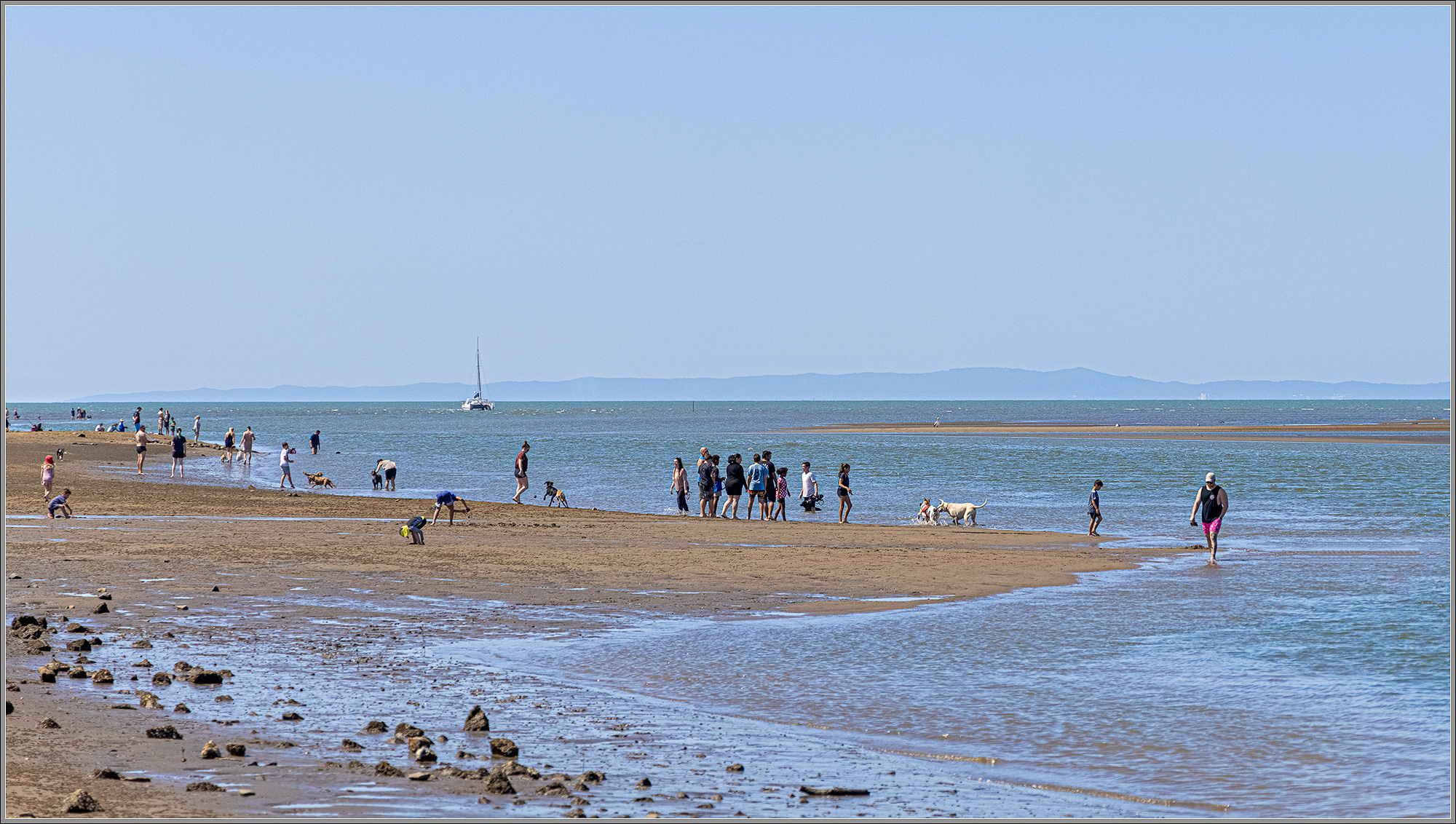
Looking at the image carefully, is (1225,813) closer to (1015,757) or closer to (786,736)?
(1015,757)

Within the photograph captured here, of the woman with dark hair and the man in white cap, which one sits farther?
the woman with dark hair

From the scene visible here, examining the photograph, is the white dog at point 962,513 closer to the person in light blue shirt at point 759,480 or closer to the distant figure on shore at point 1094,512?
the distant figure on shore at point 1094,512

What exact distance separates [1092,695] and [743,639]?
4.26m

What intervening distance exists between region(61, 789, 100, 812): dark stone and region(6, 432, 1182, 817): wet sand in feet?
0.32

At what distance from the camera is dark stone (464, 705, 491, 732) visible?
10008 millimetres

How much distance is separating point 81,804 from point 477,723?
10.4 ft

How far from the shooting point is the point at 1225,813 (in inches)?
336

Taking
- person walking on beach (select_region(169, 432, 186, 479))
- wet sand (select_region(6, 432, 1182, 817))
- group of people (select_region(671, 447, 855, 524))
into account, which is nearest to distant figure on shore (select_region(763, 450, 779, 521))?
group of people (select_region(671, 447, 855, 524))

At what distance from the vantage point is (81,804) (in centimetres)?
745

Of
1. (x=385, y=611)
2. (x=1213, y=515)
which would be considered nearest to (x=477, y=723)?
(x=385, y=611)

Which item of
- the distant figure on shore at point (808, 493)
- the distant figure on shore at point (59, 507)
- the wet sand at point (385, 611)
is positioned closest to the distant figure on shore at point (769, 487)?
the distant figure on shore at point (808, 493)

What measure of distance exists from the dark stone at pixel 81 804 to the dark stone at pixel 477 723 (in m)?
3.01

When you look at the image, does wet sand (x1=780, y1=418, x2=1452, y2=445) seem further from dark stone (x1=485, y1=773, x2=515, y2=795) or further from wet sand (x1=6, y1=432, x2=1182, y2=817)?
dark stone (x1=485, y1=773, x2=515, y2=795)

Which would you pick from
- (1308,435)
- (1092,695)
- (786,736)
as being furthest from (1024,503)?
(1308,435)
